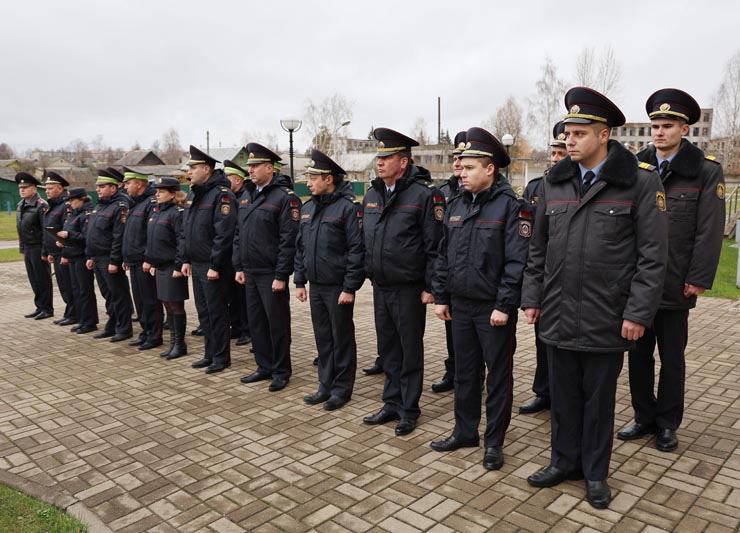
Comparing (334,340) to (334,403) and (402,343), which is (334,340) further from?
(402,343)

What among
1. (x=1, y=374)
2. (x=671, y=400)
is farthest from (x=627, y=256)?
(x=1, y=374)

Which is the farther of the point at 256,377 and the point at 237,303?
the point at 237,303

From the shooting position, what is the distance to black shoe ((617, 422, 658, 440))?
4.27 meters

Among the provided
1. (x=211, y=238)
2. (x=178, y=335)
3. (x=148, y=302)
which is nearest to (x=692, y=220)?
(x=211, y=238)

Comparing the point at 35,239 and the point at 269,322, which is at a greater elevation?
the point at 35,239

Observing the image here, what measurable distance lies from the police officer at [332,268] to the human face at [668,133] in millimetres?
2322

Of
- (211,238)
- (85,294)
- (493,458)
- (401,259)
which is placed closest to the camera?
(493,458)

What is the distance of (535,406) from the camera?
4.91 metres

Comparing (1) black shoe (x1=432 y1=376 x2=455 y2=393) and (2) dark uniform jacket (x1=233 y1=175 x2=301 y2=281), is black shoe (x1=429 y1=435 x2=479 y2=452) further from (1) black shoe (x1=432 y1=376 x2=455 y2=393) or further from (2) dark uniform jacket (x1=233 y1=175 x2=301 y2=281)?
(2) dark uniform jacket (x1=233 y1=175 x2=301 y2=281)

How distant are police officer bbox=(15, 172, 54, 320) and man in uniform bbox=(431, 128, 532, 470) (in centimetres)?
760

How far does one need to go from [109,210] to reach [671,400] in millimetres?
6834

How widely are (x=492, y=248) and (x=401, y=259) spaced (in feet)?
2.69

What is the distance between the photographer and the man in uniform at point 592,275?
127 inches

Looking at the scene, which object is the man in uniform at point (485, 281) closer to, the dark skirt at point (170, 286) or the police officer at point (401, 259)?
the police officer at point (401, 259)
